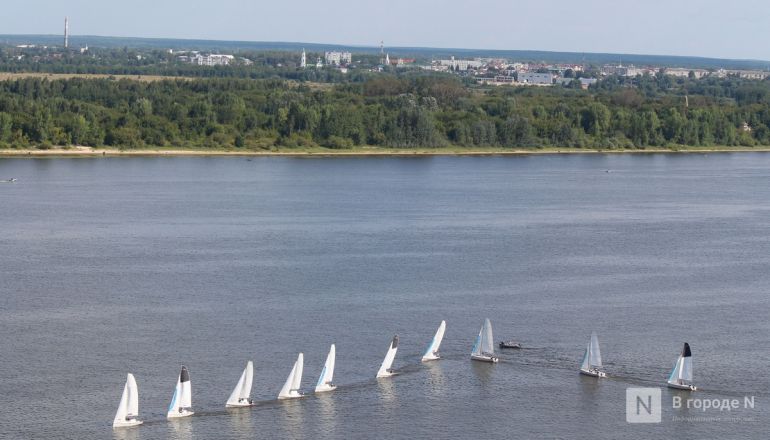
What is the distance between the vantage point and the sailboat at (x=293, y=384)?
65.7 ft

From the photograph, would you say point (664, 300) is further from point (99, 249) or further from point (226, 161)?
point (226, 161)

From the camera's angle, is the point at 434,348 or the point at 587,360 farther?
the point at 434,348

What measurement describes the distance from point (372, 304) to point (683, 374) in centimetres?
796

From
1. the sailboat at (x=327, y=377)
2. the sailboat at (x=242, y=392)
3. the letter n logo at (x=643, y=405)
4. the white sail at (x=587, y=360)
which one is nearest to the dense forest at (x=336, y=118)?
the sailboat at (x=327, y=377)

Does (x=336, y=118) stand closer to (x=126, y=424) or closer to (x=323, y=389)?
(x=323, y=389)

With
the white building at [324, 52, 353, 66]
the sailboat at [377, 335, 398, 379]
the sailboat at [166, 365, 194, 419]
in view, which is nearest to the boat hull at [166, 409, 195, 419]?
the sailboat at [166, 365, 194, 419]

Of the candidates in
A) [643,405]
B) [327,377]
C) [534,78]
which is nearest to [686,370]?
[643,405]

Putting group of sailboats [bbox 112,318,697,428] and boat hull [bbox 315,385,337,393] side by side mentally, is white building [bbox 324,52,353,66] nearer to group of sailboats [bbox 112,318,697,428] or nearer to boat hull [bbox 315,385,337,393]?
group of sailboats [bbox 112,318,697,428]

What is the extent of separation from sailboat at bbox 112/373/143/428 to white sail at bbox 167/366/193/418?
1.94ft

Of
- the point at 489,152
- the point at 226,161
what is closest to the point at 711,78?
the point at 489,152

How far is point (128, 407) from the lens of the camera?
18.6m

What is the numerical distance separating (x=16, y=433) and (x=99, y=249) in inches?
631

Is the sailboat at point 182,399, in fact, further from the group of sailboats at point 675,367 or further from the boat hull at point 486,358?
the group of sailboats at point 675,367

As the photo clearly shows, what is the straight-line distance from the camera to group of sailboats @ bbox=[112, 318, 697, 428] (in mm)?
18625
